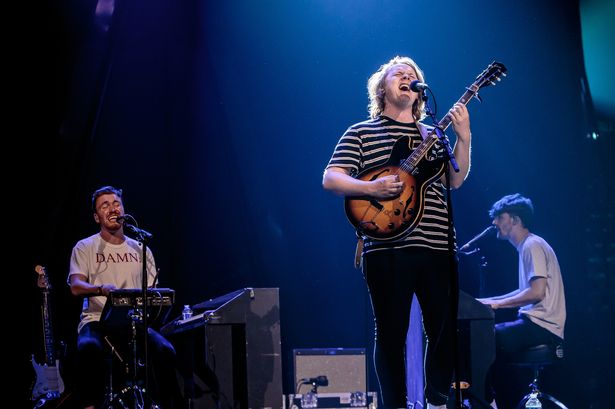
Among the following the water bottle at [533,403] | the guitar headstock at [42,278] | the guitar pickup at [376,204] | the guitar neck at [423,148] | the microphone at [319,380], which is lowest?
the water bottle at [533,403]

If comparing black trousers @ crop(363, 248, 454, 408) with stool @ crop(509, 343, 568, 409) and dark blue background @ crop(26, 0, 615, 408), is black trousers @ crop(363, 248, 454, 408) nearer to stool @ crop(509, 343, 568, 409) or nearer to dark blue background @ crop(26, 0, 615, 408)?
stool @ crop(509, 343, 568, 409)

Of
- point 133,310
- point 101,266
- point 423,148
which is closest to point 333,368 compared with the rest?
point 133,310

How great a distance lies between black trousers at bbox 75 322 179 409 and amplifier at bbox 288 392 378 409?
3.46 ft

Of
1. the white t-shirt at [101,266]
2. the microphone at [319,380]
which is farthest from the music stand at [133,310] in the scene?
the microphone at [319,380]

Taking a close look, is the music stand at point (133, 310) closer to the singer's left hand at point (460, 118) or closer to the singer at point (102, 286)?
the singer at point (102, 286)

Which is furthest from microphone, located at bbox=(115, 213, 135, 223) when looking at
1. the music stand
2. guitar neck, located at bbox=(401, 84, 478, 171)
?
guitar neck, located at bbox=(401, 84, 478, 171)

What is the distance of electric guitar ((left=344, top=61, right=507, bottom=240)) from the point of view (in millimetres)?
3766

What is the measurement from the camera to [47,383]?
5.76 meters

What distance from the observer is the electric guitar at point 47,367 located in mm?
5754

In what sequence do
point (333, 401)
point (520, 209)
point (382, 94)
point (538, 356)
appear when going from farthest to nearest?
point (520, 209) < point (333, 401) < point (538, 356) < point (382, 94)

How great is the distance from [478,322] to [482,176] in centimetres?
201

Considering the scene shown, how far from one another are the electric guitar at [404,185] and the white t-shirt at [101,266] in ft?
8.16

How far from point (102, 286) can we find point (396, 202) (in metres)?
2.46

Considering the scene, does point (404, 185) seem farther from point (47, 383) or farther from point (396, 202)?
point (47, 383)
